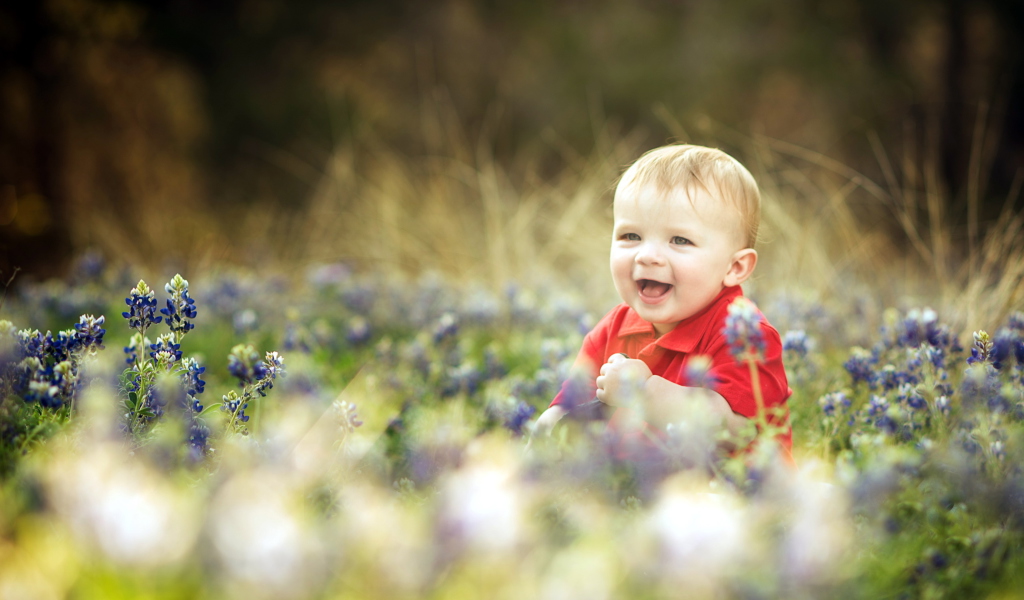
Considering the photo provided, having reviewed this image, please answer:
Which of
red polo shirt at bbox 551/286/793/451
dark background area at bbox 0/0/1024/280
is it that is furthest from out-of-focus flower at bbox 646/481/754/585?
dark background area at bbox 0/0/1024/280

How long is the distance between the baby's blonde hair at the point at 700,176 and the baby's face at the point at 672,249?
0.03 m

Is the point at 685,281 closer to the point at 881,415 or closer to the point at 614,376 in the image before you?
the point at 614,376

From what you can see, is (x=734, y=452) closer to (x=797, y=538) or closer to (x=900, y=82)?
(x=797, y=538)

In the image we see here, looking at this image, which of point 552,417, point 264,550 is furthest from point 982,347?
point 264,550

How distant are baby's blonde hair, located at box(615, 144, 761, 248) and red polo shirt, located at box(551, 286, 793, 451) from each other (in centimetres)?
29

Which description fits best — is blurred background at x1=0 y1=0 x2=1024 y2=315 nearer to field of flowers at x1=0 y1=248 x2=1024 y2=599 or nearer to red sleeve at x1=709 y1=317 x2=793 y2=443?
field of flowers at x1=0 y1=248 x2=1024 y2=599

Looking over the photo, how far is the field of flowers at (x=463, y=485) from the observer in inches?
47.0

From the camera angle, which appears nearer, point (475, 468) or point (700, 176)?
point (475, 468)

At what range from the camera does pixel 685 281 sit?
2373 millimetres

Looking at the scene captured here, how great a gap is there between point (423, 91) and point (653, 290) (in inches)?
398

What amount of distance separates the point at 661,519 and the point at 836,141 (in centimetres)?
990

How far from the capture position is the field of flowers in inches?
47.0

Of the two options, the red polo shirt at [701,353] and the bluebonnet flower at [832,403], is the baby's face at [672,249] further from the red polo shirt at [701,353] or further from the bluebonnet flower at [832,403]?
the bluebonnet flower at [832,403]

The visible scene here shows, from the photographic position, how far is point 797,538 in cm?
134
